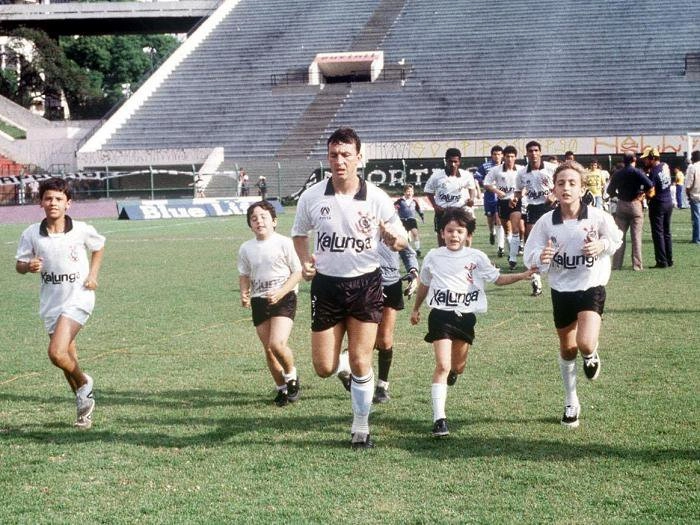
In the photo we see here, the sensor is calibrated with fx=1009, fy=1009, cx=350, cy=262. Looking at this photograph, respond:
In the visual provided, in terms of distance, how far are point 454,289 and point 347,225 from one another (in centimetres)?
110

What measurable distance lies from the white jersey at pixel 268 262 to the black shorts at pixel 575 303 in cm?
224

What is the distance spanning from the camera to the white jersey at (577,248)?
754 centimetres

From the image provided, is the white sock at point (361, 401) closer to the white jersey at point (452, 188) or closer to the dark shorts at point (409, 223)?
the white jersey at point (452, 188)

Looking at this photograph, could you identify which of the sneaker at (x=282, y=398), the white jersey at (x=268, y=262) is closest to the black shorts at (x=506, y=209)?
the white jersey at (x=268, y=262)

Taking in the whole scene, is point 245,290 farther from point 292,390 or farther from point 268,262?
point 292,390

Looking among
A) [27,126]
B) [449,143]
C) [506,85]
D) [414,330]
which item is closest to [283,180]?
[449,143]

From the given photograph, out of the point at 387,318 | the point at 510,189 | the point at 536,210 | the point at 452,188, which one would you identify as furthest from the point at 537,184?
the point at 387,318

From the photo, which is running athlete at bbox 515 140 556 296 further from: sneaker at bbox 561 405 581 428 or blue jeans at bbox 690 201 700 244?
sneaker at bbox 561 405 581 428

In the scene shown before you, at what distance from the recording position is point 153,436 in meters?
7.57

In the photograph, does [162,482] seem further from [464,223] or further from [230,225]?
[230,225]

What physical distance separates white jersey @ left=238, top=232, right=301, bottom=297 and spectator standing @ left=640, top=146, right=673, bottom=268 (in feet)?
38.6

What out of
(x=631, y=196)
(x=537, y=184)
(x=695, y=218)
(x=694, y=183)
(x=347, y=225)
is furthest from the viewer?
(x=695, y=218)

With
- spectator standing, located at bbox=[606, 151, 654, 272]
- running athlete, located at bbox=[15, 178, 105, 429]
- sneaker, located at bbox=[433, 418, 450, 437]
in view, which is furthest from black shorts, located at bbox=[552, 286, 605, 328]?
spectator standing, located at bbox=[606, 151, 654, 272]

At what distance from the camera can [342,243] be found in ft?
23.2
